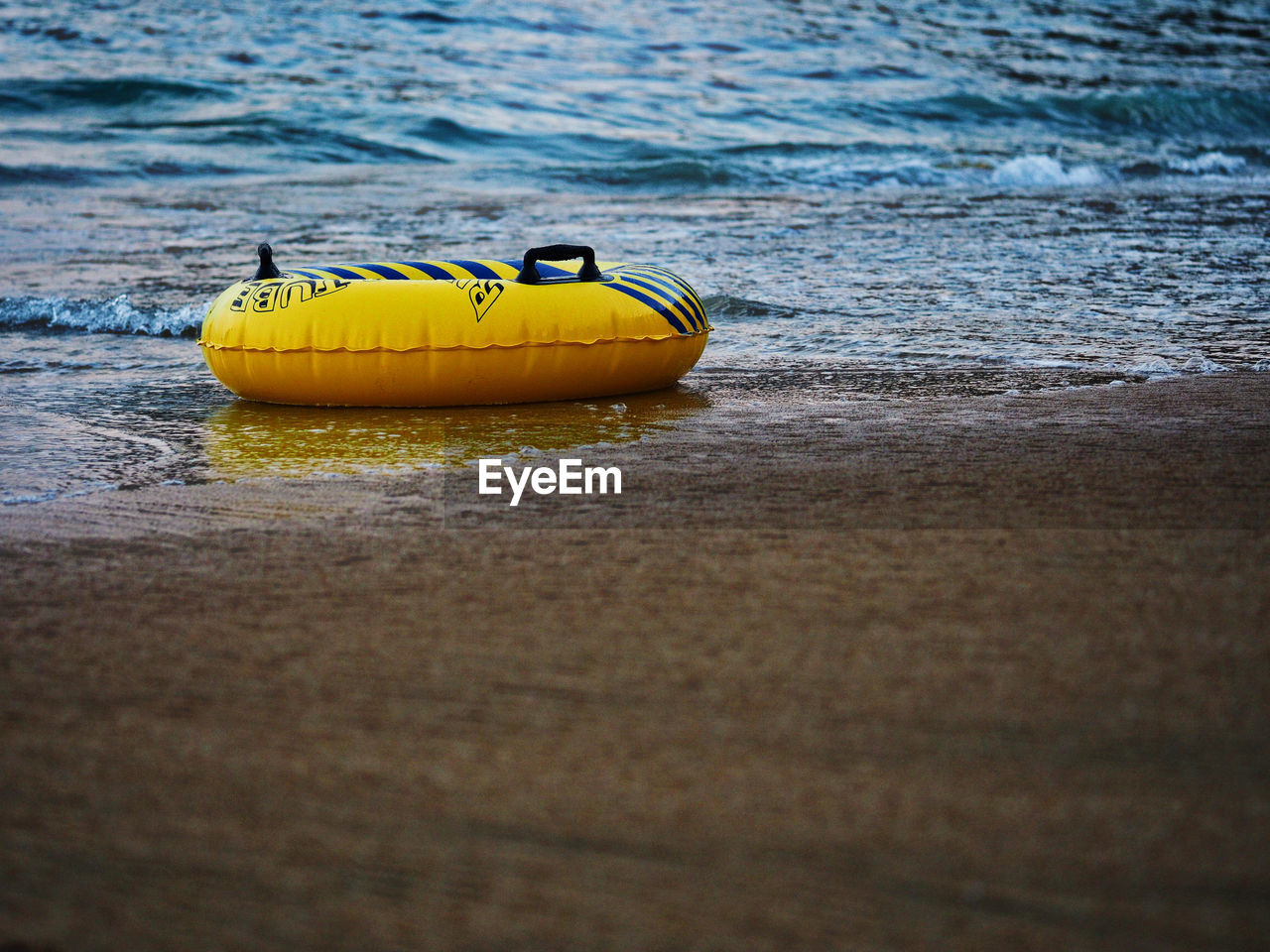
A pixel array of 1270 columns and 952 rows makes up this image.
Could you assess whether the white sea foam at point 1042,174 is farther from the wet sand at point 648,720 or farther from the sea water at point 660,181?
the wet sand at point 648,720

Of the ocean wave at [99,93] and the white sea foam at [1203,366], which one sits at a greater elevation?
the ocean wave at [99,93]

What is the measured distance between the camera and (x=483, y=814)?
59.2 inches

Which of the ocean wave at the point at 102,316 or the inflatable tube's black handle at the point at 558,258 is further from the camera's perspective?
the ocean wave at the point at 102,316

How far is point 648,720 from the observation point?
1.71 metres

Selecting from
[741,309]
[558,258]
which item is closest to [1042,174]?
[741,309]

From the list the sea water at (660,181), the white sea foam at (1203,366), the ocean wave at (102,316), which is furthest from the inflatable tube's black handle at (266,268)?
the white sea foam at (1203,366)

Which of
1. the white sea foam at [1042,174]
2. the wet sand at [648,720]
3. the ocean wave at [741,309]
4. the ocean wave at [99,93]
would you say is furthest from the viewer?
the ocean wave at [99,93]

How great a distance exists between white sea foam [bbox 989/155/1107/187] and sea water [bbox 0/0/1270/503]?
0.24ft

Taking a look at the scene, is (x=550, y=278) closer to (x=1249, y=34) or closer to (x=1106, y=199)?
(x=1106, y=199)

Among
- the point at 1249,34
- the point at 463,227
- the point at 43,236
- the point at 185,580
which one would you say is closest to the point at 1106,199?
the point at 463,227

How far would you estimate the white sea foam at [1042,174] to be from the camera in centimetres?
1238

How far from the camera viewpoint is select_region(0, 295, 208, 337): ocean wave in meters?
5.69

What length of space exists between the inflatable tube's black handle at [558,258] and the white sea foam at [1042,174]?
29.6ft

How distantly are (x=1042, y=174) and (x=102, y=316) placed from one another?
32.2 feet
